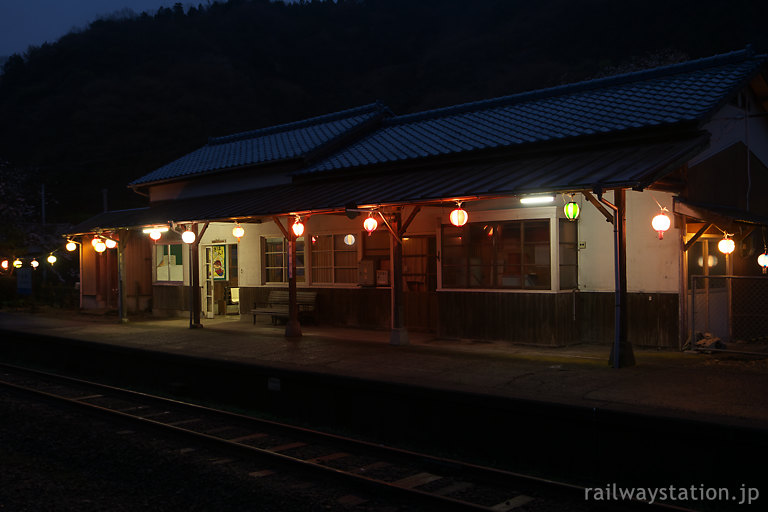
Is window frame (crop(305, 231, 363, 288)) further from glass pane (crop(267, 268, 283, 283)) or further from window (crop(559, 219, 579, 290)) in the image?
window (crop(559, 219, 579, 290))

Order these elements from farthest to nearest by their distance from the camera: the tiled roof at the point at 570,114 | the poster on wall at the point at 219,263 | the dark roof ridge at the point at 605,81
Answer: the poster on wall at the point at 219,263
the dark roof ridge at the point at 605,81
the tiled roof at the point at 570,114

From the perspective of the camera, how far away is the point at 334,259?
52.0 feet

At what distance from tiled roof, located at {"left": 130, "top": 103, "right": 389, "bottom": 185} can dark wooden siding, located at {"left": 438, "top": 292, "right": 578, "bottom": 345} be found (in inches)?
219

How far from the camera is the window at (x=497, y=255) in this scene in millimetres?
12266

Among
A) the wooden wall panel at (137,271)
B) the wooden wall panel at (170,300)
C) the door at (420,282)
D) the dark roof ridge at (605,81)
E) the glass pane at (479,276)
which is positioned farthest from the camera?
the wooden wall panel at (137,271)

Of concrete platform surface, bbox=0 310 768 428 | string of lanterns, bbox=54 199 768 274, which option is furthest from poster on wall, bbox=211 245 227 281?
concrete platform surface, bbox=0 310 768 428

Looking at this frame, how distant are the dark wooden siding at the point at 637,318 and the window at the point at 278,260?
23.8 feet

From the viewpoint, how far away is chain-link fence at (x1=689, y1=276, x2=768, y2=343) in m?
12.3

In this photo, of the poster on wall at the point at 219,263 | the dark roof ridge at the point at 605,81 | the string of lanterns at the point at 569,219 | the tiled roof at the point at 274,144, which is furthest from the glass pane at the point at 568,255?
the poster on wall at the point at 219,263

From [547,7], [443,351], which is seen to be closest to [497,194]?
[443,351]

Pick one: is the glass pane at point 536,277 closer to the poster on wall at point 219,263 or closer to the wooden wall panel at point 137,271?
the poster on wall at point 219,263

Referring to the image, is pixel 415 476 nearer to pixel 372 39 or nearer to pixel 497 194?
pixel 497 194

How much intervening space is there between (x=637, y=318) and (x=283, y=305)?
8.43 metres

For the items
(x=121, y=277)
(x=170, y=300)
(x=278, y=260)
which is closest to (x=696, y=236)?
(x=278, y=260)
